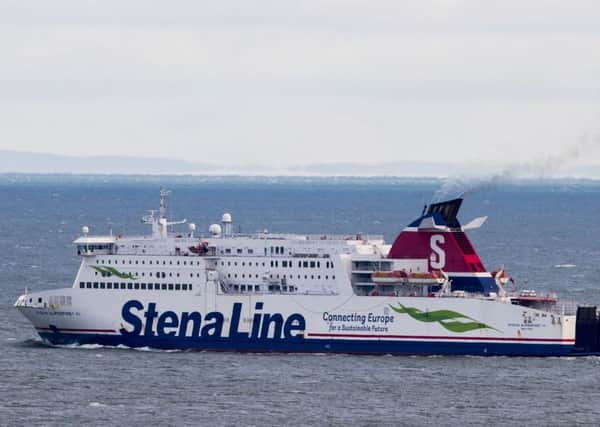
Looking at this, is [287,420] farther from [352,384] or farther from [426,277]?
[426,277]

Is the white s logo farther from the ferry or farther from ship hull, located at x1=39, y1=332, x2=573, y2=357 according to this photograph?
ship hull, located at x1=39, y1=332, x2=573, y2=357

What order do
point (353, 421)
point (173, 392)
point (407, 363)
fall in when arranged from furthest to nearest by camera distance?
1. point (407, 363)
2. point (173, 392)
3. point (353, 421)

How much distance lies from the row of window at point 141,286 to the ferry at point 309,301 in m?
0.04

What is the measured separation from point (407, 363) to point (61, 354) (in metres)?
14.1

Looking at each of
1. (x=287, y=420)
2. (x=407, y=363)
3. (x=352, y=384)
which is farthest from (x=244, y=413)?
(x=407, y=363)

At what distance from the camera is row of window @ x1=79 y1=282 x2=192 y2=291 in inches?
2574

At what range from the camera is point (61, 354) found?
210 feet

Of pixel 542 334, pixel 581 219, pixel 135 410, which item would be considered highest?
pixel 581 219

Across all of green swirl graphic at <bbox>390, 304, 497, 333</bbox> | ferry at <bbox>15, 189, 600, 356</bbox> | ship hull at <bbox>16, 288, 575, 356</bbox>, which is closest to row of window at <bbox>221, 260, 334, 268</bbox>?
ferry at <bbox>15, 189, 600, 356</bbox>

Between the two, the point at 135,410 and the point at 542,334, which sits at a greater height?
the point at 542,334

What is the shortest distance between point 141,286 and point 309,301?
23.4 ft

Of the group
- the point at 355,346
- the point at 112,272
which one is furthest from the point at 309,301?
the point at 112,272

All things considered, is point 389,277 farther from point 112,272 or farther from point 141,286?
point 112,272

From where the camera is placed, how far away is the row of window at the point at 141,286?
6538 centimetres
